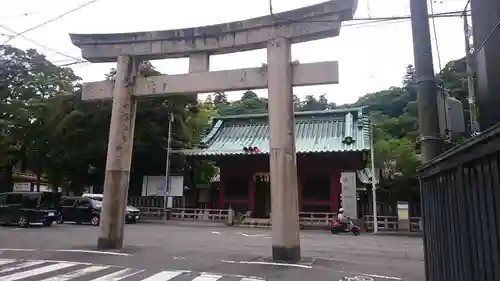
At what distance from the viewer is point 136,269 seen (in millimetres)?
9391

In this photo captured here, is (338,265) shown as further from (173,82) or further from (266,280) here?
(173,82)

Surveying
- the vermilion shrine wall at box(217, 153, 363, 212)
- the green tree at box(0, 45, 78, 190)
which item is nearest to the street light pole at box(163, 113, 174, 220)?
the vermilion shrine wall at box(217, 153, 363, 212)

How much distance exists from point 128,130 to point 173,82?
6.85 ft

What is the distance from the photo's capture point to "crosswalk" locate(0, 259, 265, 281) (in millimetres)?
8292

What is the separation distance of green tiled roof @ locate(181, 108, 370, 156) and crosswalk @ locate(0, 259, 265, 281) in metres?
17.4

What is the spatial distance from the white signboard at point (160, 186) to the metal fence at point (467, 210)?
79.9 feet

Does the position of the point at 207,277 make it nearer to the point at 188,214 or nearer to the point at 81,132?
the point at 188,214

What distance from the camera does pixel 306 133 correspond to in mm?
28516

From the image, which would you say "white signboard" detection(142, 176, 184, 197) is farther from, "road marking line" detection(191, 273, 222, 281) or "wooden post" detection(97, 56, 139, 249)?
"road marking line" detection(191, 273, 222, 281)

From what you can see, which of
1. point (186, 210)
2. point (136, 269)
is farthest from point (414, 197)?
point (136, 269)

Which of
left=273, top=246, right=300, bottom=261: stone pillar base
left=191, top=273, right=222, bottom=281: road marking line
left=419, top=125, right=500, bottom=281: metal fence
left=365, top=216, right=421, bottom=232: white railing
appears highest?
left=419, top=125, right=500, bottom=281: metal fence

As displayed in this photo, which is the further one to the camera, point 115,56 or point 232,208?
point 232,208

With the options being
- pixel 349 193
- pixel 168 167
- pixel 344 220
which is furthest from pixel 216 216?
pixel 349 193

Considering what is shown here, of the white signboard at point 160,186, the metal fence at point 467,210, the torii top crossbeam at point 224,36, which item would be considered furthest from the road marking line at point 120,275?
the white signboard at point 160,186
